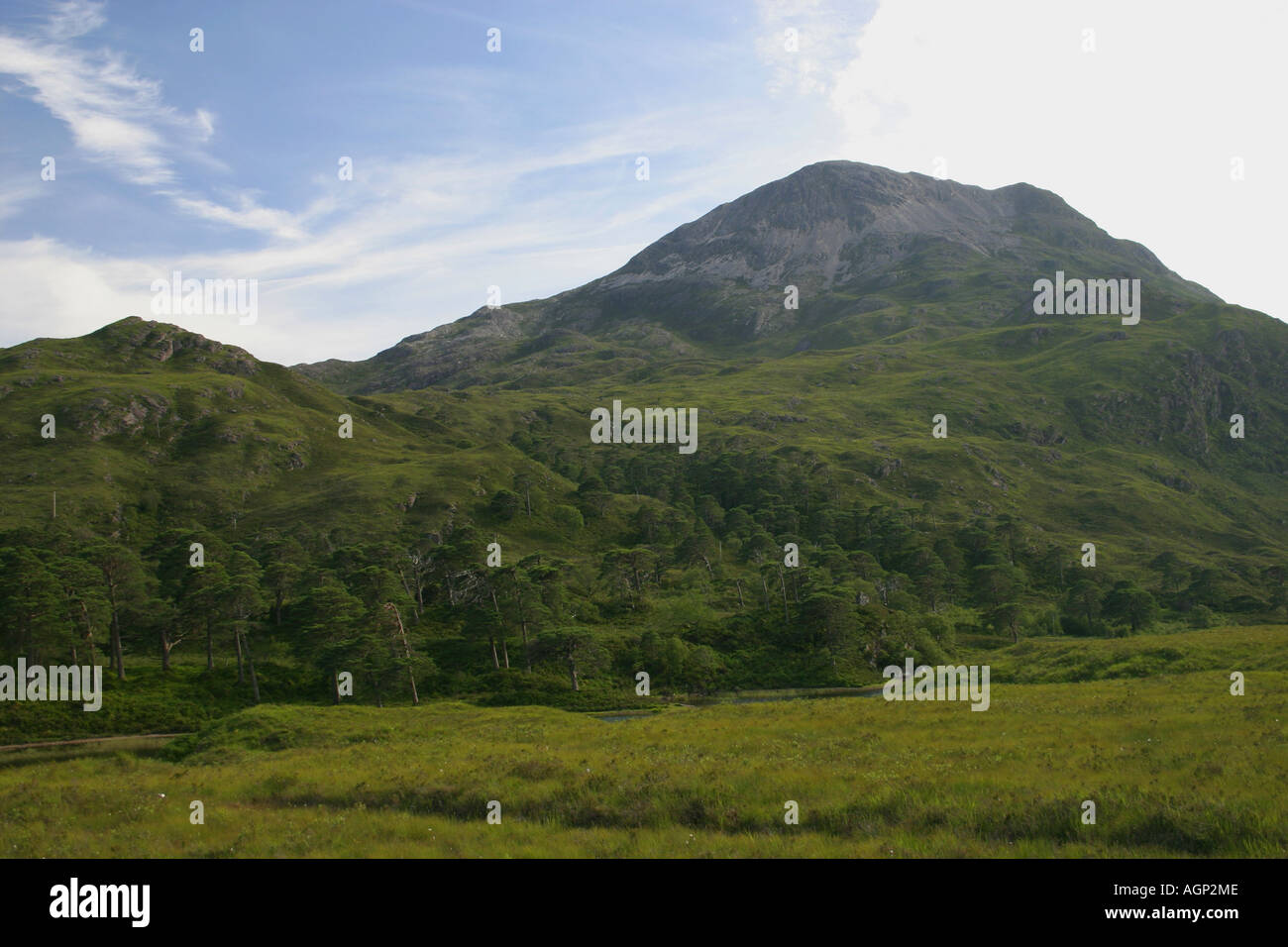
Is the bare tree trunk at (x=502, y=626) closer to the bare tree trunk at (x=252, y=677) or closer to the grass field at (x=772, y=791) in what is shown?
the bare tree trunk at (x=252, y=677)

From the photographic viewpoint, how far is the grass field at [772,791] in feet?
56.1

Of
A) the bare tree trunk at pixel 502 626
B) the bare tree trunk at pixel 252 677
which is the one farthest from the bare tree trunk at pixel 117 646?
the bare tree trunk at pixel 502 626

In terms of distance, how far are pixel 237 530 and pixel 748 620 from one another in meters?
91.2

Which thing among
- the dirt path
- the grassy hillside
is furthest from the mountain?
the dirt path

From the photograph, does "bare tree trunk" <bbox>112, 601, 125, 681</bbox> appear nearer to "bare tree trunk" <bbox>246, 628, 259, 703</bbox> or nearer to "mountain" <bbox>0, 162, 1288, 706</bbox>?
"mountain" <bbox>0, 162, 1288, 706</bbox>

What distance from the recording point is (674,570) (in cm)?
12719

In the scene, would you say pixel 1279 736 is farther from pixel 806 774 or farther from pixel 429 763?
pixel 429 763

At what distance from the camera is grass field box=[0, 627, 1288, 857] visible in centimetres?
1709

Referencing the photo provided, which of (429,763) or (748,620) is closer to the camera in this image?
(429,763)

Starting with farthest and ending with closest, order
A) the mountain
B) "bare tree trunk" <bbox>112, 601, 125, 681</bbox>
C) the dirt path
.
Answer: the mountain < "bare tree trunk" <bbox>112, 601, 125, 681</bbox> < the dirt path

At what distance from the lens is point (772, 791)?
70.7ft

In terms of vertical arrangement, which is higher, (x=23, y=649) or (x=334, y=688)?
(x=23, y=649)
